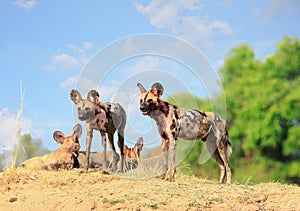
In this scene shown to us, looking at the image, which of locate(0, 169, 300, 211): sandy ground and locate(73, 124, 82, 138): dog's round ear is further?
locate(73, 124, 82, 138): dog's round ear

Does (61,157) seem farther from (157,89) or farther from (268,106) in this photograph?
(268,106)

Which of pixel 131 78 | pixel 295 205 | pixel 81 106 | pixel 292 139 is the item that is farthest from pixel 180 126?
pixel 292 139

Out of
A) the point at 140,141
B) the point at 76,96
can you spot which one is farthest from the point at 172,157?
the point at 76,96

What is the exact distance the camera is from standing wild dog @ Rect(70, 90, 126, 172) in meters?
8.94

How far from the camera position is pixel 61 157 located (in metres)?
9.98

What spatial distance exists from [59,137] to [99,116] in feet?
5.57

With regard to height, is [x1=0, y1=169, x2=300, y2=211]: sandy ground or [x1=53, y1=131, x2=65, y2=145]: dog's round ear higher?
[x1=53, y1=131, x2=65, y2=145]: dog's round ear

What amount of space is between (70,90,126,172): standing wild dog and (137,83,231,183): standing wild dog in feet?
3.26

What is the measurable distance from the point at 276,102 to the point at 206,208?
477 inches

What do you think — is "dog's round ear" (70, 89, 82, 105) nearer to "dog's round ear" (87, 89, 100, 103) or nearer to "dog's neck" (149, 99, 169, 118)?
"dog's round ear" (87, 89, 100, 103)

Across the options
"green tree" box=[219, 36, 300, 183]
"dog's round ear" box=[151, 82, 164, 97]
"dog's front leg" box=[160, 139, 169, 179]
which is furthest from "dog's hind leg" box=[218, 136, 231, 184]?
"green tree" box=[219, 36, 300, 183]

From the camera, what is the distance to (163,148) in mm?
8812

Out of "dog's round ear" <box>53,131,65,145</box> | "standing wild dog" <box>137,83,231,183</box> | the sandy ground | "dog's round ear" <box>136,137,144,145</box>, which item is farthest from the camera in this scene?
"dog's round ear" <box>53,131,65,145</box>

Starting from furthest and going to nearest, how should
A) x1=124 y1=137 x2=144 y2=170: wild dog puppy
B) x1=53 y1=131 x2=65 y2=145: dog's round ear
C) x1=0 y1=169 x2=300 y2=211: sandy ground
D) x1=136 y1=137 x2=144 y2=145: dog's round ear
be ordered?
x1=53 y1=131 x2=65 y2=145: dog's round ear, x1=124 y1=137 x2=144 y2=170: wild dog puppy, x1=136 y1=137 x2=144 y2=145: dog's round ear, x1=0 y1=169 x2=300 y2=211: sandy ground
